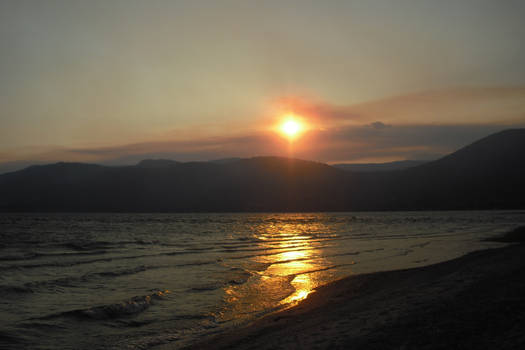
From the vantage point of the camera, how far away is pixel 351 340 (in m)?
8.30

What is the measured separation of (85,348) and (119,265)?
1559 centimetres

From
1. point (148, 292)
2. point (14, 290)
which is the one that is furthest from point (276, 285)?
point (14, 290)

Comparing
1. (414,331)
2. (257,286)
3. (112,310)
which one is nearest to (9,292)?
(112,310)

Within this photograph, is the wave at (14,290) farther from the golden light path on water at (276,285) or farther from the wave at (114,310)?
the golden light path on water at (276,285)

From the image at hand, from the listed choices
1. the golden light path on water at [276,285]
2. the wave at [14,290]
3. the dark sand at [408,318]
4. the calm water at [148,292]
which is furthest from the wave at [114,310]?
the wave at [14,290]

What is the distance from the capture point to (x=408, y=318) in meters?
9.39

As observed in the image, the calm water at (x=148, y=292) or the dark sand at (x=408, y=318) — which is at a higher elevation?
the dark sand at (x=408, y=318)

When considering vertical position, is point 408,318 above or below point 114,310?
above

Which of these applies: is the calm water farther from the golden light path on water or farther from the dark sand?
the dark sand

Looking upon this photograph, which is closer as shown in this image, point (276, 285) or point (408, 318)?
point (408, 318)

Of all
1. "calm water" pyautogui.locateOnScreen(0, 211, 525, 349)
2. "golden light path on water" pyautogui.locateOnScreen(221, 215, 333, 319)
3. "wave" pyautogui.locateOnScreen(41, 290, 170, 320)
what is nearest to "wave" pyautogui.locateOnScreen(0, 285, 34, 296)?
"calm water" pyautogui.locateOnScreen(0, 211, 525, 349)

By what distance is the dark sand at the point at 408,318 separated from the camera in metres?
7.53

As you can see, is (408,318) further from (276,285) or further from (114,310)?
(114,310)

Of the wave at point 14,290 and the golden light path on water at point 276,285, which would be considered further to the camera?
the wave at point 14,290
